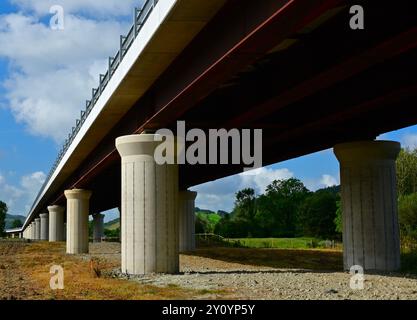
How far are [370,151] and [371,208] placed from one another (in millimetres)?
2457

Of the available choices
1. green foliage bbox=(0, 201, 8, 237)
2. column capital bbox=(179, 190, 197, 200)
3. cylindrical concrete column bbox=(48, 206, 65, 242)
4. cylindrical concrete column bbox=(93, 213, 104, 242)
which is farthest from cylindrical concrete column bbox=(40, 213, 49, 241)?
green foliage bbox=(0, 201, 8, 237)

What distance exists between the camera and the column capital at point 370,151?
25047mm

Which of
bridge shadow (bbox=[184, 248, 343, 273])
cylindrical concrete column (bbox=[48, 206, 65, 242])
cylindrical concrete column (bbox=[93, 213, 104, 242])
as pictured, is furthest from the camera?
cylindrical concrete column (bbox=[93, 213, 104, 242])

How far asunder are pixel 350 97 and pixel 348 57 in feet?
20.9

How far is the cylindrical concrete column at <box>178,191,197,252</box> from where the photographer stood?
50.3m

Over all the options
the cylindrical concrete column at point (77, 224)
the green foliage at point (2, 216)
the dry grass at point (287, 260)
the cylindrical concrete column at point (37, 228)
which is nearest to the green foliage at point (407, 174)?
the dry grass at point (287, 260)

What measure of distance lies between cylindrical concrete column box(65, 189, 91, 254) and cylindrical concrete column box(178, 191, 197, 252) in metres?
8.06

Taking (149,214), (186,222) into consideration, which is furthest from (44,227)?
(149,214)

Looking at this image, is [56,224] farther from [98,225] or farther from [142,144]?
[142,144]

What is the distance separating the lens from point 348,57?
14.8 m

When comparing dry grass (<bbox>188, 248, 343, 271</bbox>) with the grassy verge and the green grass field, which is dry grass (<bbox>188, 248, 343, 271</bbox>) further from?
the green grass field

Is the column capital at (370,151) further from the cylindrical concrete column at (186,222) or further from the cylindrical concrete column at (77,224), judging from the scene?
the cylindrical concrete column at (77,224)

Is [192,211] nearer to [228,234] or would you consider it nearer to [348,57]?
[348,57]
